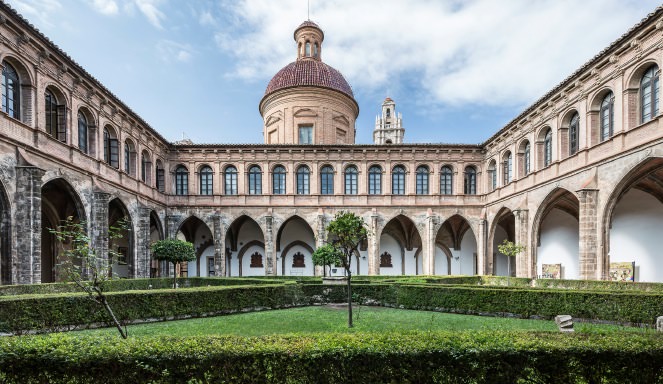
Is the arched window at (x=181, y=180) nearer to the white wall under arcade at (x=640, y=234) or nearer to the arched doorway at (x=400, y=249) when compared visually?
the arched doorway at (x=400, y=249)

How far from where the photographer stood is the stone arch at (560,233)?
67.8ft

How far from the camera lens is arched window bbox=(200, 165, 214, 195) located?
27688 millimetres

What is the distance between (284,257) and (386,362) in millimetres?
27114

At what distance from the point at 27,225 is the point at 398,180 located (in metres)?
22.0

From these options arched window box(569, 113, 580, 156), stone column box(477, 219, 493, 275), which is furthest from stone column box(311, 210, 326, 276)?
arched window box(569, 113, 580, 156)

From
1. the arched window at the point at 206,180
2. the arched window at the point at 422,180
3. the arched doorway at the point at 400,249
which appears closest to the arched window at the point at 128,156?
the arched window at the point at 206,180

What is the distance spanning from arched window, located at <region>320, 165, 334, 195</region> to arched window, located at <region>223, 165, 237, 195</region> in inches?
259

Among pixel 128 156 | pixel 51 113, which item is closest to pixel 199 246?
pixel 128 156

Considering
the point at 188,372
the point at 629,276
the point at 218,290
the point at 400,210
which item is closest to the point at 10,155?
the point at 218,290

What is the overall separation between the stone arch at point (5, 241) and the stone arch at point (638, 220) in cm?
2297

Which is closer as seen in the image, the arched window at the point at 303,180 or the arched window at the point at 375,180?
the arched window at the point at 303,180

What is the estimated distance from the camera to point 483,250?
87.7 feet

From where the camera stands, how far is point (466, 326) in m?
9.46

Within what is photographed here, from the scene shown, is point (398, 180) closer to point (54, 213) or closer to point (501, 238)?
point (501, 238)
